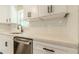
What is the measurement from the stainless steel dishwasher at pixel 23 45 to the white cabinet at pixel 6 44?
22cm

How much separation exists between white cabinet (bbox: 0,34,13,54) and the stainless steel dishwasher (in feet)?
0.72

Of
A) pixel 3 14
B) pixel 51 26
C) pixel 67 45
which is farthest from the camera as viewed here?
pixel 3 14

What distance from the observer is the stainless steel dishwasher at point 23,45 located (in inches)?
81.1

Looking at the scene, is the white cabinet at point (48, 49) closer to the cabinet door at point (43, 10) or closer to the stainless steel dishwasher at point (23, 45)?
the stainless steel dishwasher at point (23, 45)

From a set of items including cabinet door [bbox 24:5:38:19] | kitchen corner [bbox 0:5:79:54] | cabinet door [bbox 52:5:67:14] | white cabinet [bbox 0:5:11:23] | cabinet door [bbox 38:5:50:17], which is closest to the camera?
kitchen corner [bbox 0:5:79:54]

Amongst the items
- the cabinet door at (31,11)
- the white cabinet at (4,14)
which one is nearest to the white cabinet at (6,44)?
the cabinet door at (31,11)

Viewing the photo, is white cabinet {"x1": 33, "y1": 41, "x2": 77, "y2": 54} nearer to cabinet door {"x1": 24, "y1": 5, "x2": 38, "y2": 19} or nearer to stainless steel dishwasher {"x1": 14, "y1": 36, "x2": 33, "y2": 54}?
stainless steel dishwasher {"x1": 14, "y1": 36, "x2": 33, "y2": 54}

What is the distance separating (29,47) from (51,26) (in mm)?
575

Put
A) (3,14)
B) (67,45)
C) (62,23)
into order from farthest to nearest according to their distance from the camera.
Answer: (3,14)
(62,23)
(67,45)

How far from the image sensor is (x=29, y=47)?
6.85 feet

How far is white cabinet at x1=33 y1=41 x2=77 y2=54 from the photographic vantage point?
138 centimetres

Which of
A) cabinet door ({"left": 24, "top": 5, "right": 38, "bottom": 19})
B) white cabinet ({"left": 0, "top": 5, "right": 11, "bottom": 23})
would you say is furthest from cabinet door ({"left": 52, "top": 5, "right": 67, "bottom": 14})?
white cabinet ({"left": 0, "top": 5, "right": 11, "bottom": 23})
